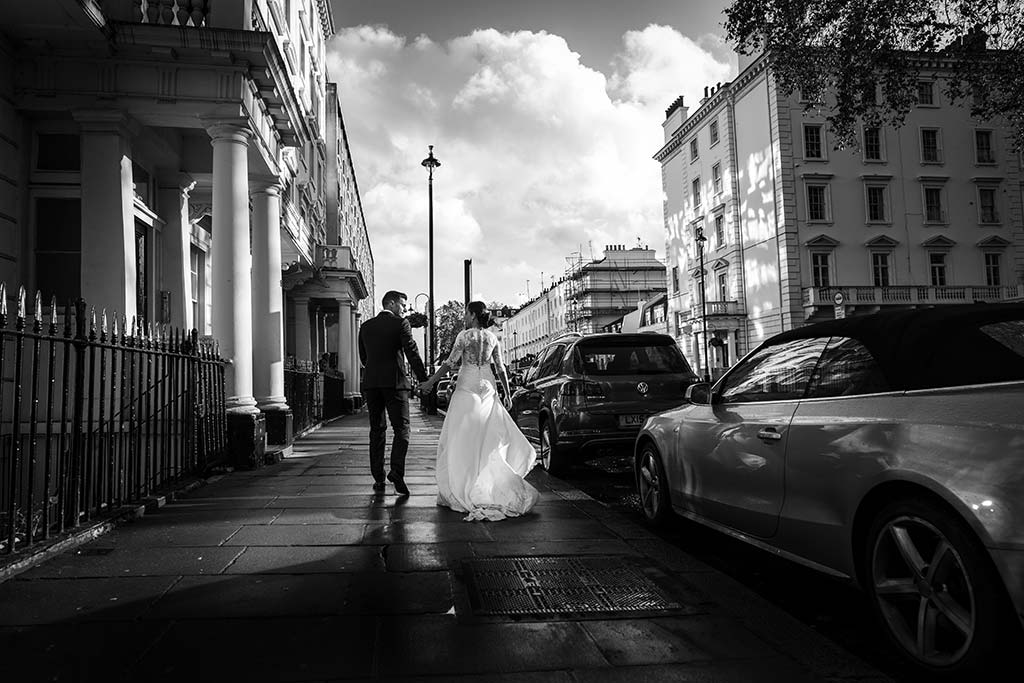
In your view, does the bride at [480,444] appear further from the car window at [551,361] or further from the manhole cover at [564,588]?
the car window at [551,361]

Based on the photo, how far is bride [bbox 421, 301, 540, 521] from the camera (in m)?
5.93

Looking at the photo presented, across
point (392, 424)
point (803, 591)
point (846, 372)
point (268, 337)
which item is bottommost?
point (803, 591)

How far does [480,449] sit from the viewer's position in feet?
20.4

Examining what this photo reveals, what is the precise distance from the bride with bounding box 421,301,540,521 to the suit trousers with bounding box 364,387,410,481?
34 cm

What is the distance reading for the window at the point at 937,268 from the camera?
138ft

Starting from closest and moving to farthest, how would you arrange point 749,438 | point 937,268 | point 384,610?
1. point 384,610
2. point 749,438
3. point 937,268

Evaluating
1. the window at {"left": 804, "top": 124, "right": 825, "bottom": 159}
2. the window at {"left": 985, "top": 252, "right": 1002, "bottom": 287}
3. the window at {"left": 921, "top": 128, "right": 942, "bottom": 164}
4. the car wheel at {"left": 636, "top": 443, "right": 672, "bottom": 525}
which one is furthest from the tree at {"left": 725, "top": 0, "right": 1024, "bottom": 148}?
the window at {"left": 985, "top": 252, "right": 1002, "bottom": 287}

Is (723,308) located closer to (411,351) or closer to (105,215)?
(105,215)

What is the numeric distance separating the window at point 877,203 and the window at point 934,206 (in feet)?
9.01

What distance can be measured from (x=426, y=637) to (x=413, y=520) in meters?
2.68

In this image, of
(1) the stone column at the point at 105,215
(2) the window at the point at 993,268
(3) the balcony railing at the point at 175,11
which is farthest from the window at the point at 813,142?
(1) the stone column at the point at 105,215

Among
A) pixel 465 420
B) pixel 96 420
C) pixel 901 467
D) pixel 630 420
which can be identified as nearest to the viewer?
pixel 901 467

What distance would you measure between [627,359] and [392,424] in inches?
119

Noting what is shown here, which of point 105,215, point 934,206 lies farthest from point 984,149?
point 105,215
